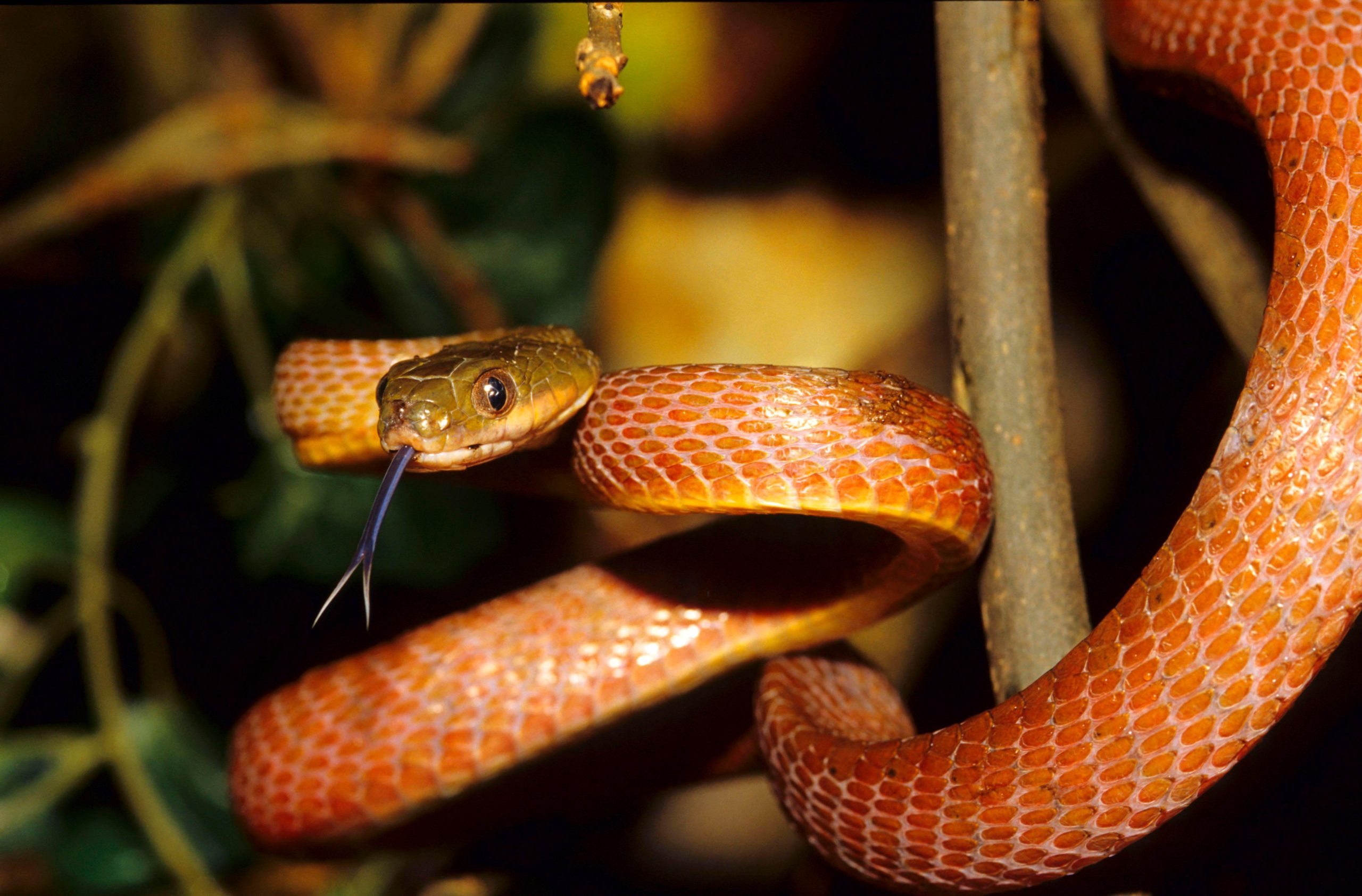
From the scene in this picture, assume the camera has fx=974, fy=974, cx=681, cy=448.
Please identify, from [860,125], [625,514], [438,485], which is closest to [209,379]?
[438,485]

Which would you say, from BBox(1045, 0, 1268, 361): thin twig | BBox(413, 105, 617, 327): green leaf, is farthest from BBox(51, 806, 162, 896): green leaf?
BBox(1045, 0, 1268, 361): thin twig

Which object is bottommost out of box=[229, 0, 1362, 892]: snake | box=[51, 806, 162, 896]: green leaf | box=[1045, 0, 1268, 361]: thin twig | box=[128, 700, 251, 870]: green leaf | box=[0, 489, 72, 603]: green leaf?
box=[51, 806, 162, 896]: green leaf

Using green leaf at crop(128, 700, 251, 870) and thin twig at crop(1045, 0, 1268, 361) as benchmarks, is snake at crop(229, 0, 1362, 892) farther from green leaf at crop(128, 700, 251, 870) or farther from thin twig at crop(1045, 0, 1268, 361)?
green leaf at crop(128, 700, 251, 870)

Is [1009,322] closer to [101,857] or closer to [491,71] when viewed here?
[491,71]

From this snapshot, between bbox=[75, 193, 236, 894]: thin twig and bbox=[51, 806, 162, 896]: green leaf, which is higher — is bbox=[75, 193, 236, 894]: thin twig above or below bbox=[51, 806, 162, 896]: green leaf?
above

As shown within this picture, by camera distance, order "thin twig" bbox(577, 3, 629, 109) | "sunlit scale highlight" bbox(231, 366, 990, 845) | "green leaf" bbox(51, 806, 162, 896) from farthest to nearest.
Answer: "green leaf" bbox(51, 806, 162, 896) < "sunlit scale highlight" bbox(231, 366, 990, 845) < "thin twig" bbox(577, 3, 629, 109)

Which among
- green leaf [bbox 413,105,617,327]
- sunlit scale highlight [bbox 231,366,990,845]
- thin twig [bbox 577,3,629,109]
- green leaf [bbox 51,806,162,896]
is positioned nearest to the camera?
thin twig [bbox 577,3,629,109]

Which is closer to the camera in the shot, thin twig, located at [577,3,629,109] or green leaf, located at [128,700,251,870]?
thin twig, located at [577,3,629,109]

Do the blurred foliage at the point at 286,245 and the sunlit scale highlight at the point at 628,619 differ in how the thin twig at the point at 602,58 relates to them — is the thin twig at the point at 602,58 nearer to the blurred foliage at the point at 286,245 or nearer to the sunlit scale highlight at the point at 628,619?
the sunlit scale highlight at the point at 628,619
